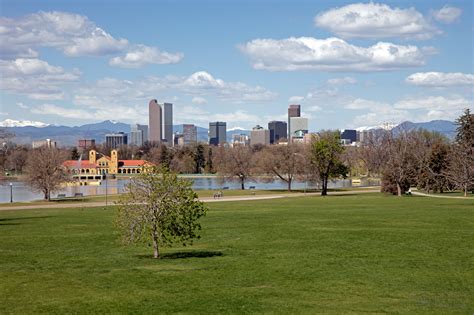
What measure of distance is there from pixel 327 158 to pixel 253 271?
65.4m

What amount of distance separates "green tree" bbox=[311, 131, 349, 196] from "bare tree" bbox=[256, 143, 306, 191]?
995cm

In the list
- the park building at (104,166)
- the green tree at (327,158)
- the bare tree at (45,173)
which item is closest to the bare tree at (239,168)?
the green tree at (327,158)

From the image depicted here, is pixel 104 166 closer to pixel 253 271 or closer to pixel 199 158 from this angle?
pixel 199 158

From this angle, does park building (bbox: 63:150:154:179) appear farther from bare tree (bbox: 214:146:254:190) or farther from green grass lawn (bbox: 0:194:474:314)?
green grass lawn (bbox: 0:194:474:314)

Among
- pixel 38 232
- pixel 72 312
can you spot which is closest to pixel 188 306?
pixel 72 312

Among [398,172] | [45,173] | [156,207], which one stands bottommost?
[156,207]

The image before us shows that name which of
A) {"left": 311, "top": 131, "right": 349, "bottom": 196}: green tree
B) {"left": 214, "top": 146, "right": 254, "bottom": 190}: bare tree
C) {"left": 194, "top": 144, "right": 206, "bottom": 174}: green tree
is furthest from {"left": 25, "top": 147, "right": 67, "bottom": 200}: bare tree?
{"left": 194, "top": 144, "right": 206, "bottom": 174}: green tree

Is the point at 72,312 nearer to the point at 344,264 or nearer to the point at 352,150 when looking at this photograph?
the point at 344,264

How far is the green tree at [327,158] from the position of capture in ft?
282

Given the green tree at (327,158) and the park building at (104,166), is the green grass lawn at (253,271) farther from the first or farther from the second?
the park building at (104,166)

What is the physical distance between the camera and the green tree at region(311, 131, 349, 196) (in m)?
86.0

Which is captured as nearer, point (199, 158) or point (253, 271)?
point (253, 271)

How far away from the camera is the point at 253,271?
71.5ft

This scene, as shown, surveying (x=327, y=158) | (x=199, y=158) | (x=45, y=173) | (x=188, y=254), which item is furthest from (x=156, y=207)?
(x=199, y=158)
